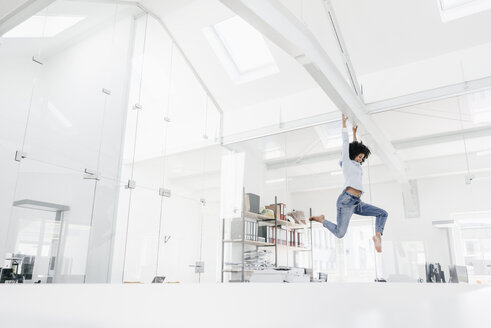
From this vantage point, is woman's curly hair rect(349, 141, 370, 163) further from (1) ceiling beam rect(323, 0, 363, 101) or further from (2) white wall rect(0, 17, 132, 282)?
(2) white wall rect(0, 17, 132, 282)

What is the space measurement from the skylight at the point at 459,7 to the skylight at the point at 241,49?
2.12 metres

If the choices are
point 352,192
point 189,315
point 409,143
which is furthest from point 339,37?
point 189,315

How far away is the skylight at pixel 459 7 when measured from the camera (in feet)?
12.8

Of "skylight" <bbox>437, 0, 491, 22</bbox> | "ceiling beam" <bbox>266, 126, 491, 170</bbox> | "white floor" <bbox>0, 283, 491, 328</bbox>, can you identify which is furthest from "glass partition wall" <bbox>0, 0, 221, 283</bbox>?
"skylight" <bbox>437, 0, 491, 22</bbox>

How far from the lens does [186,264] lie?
15.3ft

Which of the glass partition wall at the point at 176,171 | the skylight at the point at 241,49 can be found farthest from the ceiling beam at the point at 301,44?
the skylight at the point at 241,49

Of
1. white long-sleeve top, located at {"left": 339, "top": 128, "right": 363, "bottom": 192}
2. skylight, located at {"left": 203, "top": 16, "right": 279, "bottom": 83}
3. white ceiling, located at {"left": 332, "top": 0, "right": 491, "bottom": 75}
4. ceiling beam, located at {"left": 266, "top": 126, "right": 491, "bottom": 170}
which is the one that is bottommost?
white long-sleeve top, located at {"left": 339, "top": 128, "right": 363, "bottom": 192}

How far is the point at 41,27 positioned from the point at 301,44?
2.31 metres

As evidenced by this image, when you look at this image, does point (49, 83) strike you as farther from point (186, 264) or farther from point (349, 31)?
point (349, 31)

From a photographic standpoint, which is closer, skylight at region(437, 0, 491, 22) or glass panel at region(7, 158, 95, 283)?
glass panel at region(7, 158, 95, 283)

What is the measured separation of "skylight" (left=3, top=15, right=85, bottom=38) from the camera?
310cm

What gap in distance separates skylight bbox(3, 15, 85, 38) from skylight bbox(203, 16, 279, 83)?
2068mm

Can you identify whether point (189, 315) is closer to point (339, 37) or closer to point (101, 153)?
point (339, 37)

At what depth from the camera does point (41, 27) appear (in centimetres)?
324
